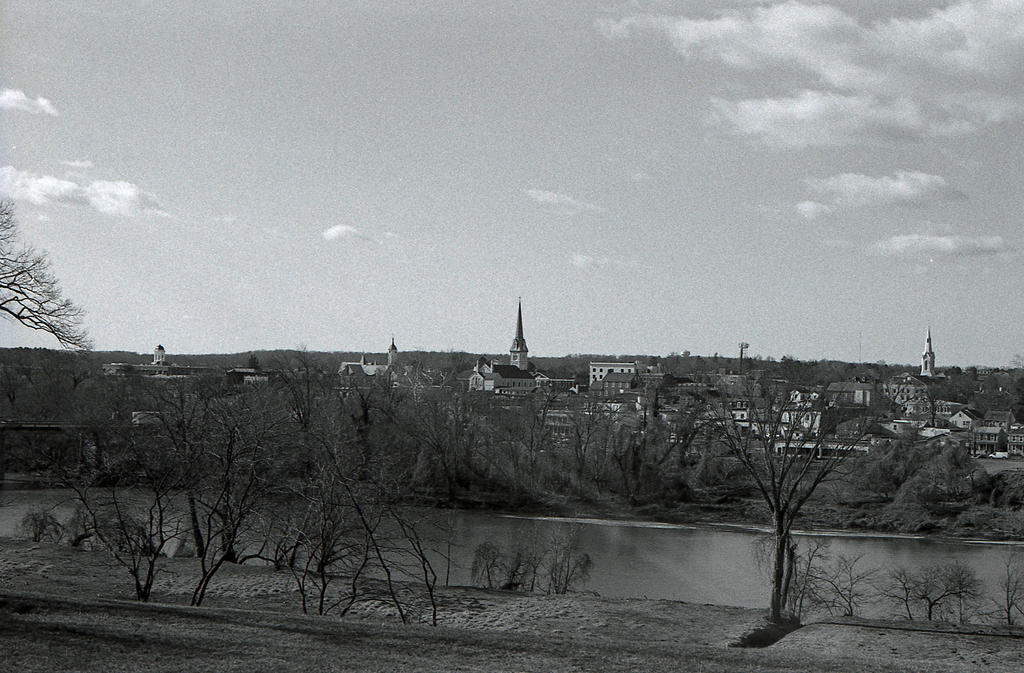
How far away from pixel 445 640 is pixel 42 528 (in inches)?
650

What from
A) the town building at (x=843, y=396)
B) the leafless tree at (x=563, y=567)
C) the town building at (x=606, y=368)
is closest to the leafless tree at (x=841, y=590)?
the town building at (x=843, y=396)

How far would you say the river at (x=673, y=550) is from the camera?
70.6 feet

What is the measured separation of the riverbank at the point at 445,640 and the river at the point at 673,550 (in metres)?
5.29

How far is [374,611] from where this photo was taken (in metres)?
15.3

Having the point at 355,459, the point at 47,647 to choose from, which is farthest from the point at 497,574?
the point at 47,647

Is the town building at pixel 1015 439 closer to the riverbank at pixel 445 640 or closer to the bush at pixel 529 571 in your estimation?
the bush at pixel 529 571

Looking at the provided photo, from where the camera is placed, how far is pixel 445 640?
32.1 ft

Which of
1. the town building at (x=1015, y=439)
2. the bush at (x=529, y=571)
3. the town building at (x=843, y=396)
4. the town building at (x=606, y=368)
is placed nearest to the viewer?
the bush at (x=529, y=571)

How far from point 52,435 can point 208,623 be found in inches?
1459

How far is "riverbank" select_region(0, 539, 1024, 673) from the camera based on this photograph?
8.41 meters

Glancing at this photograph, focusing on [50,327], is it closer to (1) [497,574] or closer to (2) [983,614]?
(1) [497,574]

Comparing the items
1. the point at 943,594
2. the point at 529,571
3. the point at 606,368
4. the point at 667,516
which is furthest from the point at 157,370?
the point at 943,594

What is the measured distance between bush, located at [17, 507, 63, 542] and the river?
1107 millimetres

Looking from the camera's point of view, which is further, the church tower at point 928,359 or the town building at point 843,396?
the church tower at point 928,359
